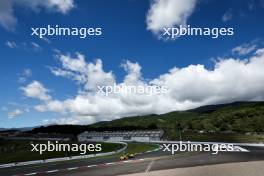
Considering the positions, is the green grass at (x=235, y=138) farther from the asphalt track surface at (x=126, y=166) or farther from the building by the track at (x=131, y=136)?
the asphalt track surface at (x=126, y=166)

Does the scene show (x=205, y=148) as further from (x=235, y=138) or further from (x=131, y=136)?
(x=131, y=136)

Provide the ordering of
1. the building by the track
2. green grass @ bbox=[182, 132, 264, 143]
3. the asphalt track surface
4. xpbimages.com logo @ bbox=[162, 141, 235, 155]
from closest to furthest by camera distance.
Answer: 1. the asphalt track surface
2. xpbimages.com logo @ bbox=[162, 141, 235, 155]
3. green grass @ bbox=[182, 132, 264, 143]
4. the building by the track

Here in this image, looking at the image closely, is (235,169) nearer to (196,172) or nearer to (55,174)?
(196,172)

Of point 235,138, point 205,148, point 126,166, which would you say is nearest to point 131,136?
point 235,138

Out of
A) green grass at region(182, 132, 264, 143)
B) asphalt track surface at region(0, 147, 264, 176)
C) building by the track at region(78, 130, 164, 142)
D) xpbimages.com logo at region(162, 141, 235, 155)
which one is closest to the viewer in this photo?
asphalt track surface at region(0, 147, 264, 176)

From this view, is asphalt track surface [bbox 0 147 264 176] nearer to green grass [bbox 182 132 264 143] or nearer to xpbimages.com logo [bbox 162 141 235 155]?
xpbimages.com logo [bbox 162 141 235 155]

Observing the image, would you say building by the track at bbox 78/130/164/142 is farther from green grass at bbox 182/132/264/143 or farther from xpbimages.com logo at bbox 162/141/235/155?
xpbimages.com logo at bbox 162/141/235/155

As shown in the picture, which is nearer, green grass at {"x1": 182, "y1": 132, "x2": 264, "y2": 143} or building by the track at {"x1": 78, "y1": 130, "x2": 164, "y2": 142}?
green grass at {"x1": 182, "y1": 132, "x2": 264, "y2": 143}

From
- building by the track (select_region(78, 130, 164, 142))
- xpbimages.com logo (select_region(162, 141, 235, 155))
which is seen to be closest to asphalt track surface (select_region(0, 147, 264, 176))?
xpbimages.com logo (select_region(162, 141, 235, 155))

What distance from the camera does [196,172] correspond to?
2750 cm

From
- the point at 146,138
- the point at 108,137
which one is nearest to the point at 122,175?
the point at 146,138

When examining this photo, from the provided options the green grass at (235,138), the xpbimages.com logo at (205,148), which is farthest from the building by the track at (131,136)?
the xpbimages.com logo at (205,148)

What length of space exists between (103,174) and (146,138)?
80388mm

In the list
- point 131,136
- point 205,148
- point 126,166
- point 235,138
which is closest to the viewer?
point 126,166
